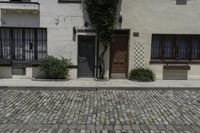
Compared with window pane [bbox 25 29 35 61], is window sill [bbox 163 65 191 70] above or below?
below

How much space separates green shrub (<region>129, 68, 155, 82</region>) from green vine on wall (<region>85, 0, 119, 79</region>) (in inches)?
80.1

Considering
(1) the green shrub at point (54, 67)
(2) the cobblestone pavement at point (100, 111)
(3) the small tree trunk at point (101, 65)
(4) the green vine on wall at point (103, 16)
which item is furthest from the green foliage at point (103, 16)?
(2) the cobblestone pavement at point (100, 111)

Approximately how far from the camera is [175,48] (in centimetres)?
1278

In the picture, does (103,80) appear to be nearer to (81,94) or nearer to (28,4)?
(81,94)

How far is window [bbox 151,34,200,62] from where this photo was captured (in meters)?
12.7

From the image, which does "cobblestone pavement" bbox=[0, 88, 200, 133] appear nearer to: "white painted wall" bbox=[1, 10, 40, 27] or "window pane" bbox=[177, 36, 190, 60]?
"window pane" bbox=[177, 36, 190, 60]

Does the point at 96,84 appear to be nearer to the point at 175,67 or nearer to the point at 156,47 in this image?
the point at 156,47

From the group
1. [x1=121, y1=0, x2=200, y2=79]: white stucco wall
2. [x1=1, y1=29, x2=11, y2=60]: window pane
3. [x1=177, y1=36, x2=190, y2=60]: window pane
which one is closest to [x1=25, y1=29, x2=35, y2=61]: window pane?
[x1=1, y1=29, x2=11, y2=60]: window pane

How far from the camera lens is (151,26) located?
1233 centimetres

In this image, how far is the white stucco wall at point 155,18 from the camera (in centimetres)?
1220

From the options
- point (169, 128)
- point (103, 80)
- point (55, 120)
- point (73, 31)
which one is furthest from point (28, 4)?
point (169, 128)

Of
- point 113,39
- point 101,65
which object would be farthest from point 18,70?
point 113,39

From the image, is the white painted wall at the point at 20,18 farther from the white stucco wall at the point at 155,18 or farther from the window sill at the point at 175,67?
the window sill at the point at 175,67

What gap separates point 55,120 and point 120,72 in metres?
6.80
